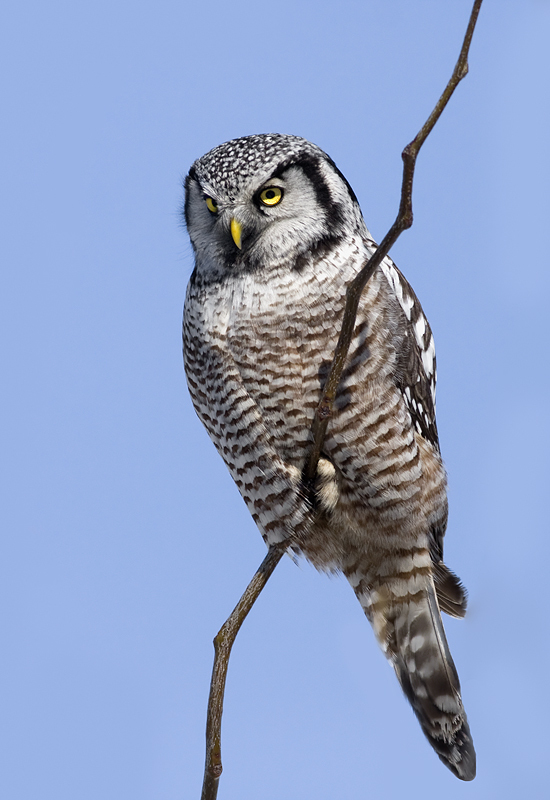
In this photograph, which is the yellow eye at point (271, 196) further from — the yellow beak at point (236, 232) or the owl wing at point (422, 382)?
the owl wing at point (422, 382)

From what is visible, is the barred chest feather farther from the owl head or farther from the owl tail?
the owl tail

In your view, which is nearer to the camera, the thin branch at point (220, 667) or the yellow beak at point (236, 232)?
the thin branch at point (220, 667)

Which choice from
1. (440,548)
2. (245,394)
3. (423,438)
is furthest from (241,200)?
(440,548)

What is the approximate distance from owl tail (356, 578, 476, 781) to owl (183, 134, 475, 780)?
2 centimetres

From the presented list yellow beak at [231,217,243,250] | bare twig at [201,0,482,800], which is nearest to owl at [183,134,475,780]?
yellow beak at [231,217,243,250]

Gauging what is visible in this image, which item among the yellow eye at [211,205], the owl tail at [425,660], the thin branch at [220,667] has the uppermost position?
the yellow eye at [211,205]

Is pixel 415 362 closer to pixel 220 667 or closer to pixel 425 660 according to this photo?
pixel 425 660

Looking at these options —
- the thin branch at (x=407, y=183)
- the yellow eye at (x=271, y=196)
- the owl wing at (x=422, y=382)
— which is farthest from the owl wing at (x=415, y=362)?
the thin branch at (x=407, y=183)

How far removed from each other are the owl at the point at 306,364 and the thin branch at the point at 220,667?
0.56 m

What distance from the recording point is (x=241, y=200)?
4.18 meters

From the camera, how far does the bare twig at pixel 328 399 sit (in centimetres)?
249

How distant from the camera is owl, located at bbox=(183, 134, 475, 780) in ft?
13.6

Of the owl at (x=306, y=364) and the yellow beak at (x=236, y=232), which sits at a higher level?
the yellow beak at (x=236, y=232)

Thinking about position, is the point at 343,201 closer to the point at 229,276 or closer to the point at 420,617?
the point at 229,276
